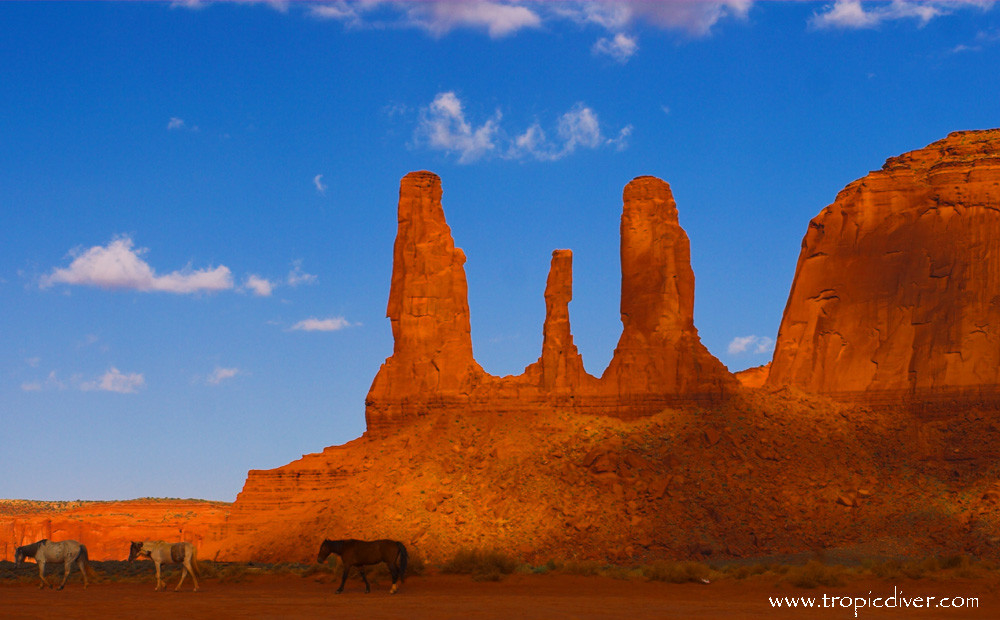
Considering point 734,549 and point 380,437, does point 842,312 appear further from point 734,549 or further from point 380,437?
point 380,437

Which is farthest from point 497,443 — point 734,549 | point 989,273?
point 989,273

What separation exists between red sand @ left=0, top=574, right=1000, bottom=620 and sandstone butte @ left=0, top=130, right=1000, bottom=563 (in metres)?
17.3

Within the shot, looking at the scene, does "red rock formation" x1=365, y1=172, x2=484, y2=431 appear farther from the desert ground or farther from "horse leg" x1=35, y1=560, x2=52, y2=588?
"horse leg" x1=35, y1=560, x2=52, y2=588

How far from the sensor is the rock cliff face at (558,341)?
233 ft

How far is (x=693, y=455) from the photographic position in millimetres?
66562

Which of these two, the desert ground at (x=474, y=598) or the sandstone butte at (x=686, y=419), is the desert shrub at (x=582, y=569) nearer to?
the desert ground at (x=474, y=598)

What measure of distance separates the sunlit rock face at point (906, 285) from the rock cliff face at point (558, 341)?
9.19 metres

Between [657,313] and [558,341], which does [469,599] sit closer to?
[558,341]

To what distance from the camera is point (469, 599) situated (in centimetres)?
3725

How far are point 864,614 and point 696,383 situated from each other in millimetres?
37876

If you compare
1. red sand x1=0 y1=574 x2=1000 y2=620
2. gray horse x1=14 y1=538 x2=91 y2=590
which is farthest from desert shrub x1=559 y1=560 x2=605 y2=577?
gray horse x1=14 y1=538 x2=91 y2=590

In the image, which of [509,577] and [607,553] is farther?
[607,553]

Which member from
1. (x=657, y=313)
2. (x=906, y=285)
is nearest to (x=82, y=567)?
(x=657, y=313)

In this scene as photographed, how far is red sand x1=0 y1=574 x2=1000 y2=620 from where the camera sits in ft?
107
